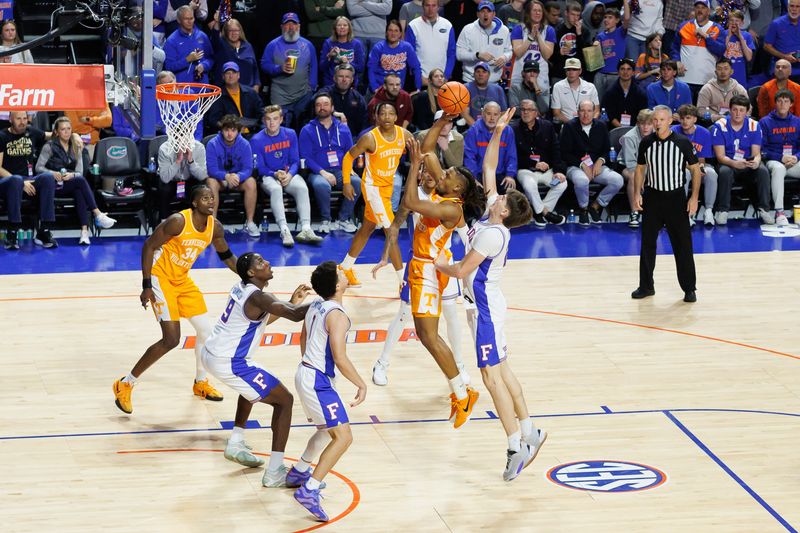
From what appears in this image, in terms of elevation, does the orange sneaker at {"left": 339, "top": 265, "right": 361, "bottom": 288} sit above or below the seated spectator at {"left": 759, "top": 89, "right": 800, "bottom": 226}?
below

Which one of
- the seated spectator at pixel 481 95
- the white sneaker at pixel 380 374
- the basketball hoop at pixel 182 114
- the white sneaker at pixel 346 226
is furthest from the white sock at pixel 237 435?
the seated spectator at pixel 481 95

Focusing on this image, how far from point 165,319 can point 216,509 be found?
241cm

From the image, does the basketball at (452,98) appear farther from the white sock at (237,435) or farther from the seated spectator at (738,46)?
the seated spectator at (738,46)

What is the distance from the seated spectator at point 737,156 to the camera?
1823 centimetres

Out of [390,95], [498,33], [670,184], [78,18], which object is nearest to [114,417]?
[78,18]

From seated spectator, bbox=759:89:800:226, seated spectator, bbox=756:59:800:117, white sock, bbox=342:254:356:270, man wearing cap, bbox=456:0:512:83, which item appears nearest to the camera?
white sock, bbox=342:254:356:270

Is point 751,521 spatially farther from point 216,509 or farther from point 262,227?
point 262,227

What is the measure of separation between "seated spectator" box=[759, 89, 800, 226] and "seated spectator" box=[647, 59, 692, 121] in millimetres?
1216

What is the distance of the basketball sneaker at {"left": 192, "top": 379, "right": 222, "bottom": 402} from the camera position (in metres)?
10.5

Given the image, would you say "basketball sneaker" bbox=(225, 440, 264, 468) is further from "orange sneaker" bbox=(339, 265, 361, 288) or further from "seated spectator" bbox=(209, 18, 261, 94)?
"seated spectator" bbox=(209, 18, 261, 94)

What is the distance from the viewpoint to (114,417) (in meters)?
10.1

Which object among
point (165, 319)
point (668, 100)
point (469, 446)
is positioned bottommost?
point (469, 446)

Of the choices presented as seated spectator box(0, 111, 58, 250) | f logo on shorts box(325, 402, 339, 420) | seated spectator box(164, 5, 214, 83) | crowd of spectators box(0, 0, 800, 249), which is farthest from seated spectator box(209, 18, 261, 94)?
f logo on shorts box(325, 402, 339, 420)

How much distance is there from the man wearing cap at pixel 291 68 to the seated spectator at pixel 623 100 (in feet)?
14.9
